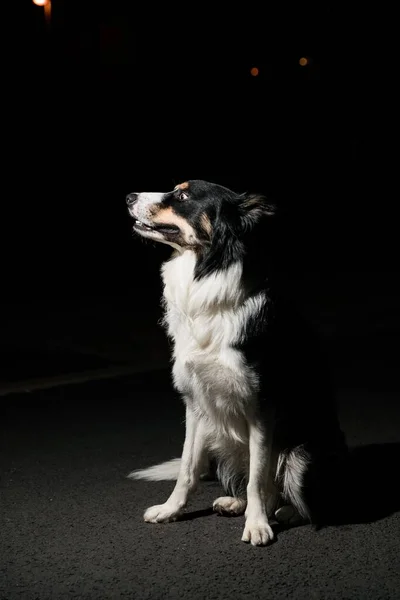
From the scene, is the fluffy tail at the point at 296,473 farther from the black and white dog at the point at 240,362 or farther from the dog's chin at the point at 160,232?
the dog's chin at the point at 160,232

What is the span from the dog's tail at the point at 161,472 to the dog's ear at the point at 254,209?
6.03 ft

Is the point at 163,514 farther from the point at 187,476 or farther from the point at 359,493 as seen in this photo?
the point at 359,493

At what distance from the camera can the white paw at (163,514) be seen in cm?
507

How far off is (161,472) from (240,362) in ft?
4.47

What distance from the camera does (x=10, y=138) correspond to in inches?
820

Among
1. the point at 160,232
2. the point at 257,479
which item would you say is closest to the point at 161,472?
the point at 257,479

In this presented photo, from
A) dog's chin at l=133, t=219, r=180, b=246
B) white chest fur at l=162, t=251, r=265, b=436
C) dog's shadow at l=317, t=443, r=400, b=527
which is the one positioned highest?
dog's chin at l=133, t=219, r=180, b=246

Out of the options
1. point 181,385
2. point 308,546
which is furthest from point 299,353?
point 308,546

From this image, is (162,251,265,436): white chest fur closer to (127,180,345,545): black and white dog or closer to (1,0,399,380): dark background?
(127,180,345,545): black and white dog

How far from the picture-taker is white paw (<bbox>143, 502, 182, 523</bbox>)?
507 cm

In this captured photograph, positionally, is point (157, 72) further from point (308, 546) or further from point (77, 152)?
Answer: point (308, 546)

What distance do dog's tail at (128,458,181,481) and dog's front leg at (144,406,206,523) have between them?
1.84ft

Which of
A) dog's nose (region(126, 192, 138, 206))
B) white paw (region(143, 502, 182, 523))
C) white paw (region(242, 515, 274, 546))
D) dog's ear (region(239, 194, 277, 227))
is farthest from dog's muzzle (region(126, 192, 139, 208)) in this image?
white paw (region(242, 515, 274, 546))

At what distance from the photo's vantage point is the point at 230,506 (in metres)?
5.15
